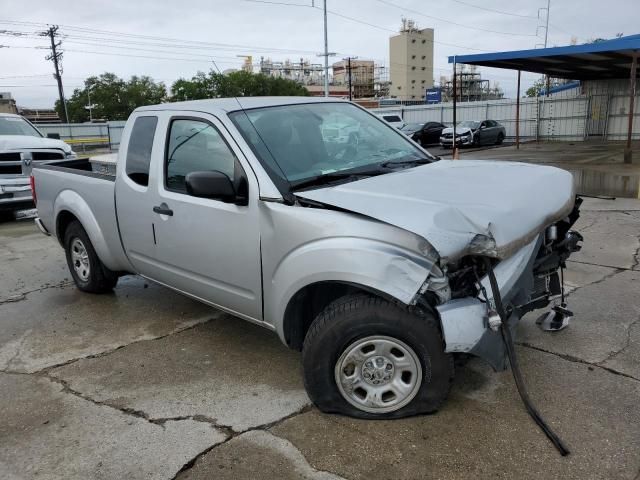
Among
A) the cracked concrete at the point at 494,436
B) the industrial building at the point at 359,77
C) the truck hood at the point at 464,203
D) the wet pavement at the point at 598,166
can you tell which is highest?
the industrial building at the point at 359,77

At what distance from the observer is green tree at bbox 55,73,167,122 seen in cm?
7888

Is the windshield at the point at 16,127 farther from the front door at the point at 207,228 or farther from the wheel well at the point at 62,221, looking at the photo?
the front door at the point at 207,228

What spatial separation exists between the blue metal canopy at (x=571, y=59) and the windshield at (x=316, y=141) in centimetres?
1424

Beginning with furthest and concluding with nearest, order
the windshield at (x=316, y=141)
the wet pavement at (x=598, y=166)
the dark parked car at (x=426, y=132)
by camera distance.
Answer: the dark parked car at (x=426, y=132) < the wet pavement at (x=598, y=166) < the windshield at (x=316, y=141)

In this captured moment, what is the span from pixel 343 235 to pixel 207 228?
45.6 inches

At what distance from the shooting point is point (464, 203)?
112 inches

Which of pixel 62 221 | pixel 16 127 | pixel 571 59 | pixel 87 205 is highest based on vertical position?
pixel 571 59

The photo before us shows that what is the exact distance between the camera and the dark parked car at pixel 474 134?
26.7 meters

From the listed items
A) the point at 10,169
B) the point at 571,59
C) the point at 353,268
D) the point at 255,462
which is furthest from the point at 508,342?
the point at 571,59

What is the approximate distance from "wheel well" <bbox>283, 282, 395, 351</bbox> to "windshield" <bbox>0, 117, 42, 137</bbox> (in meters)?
10.0

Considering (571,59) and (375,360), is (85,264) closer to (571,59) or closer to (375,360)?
(375,360)

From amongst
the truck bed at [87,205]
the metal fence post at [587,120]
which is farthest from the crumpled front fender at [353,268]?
the metal fence post at [587,120]

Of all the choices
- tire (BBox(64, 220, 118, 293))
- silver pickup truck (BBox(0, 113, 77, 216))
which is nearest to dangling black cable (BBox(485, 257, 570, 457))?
tire (BBox(64, 220, 118, 293))

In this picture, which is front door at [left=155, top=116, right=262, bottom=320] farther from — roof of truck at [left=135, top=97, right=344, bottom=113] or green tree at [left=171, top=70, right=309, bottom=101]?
green tree at [left=171, top=70, right=309, bottom=101]
